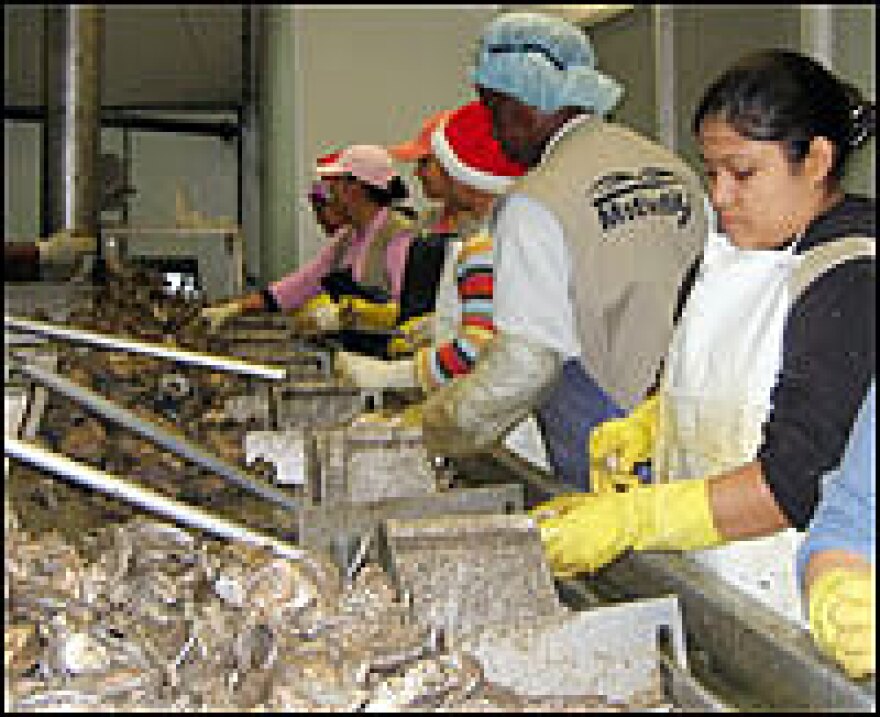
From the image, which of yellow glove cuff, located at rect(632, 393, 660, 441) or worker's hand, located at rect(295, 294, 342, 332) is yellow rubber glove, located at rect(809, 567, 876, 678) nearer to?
yellow glove cuff, located at rect(632, 393, 660, 441)

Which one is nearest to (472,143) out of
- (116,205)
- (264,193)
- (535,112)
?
(535,112)

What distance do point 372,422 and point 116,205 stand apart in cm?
448

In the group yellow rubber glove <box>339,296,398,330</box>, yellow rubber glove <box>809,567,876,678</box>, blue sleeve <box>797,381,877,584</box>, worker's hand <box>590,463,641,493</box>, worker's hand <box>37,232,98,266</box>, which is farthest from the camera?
yellow rubber glove <box>339,296,398,330</box>

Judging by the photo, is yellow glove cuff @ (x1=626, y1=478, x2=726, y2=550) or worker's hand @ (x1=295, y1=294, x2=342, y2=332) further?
worker's hand @ (x1=295, y1=294, x2=342, y2=332)

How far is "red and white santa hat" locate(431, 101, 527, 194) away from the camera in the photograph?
2982 mm

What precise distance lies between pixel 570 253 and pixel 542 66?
0.38m

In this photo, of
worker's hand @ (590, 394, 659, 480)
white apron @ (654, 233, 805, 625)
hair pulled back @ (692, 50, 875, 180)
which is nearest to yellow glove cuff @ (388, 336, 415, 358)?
worker's hand @ (590, 394, 659, 480)

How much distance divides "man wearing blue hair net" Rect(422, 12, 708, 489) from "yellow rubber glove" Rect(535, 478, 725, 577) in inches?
27.2

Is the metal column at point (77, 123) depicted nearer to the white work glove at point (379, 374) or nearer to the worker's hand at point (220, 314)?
the worker's hand at point (220, 314)

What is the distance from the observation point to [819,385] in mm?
1447

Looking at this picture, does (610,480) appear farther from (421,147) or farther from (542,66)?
(421,147)

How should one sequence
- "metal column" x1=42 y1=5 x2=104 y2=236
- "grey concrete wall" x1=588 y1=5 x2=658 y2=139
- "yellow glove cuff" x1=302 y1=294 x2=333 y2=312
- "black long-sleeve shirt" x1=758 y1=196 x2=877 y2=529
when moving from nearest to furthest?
"black long-sleeve shirt" x1=758 y1=196 x2=877 y2=529, "metal column" x1=42 y1=5 x2=104 y2=236, "yellow glove cuff" x1=302 y1=294 x2=333 y2=312, "grey concrete wall" x1=588 y1=5 x2=658 y2=139

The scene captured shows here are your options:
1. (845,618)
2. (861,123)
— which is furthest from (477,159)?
(845,618)

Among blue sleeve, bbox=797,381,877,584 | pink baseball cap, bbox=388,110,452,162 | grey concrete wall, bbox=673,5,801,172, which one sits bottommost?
blue sleeve, bbox=797,381,877,584
